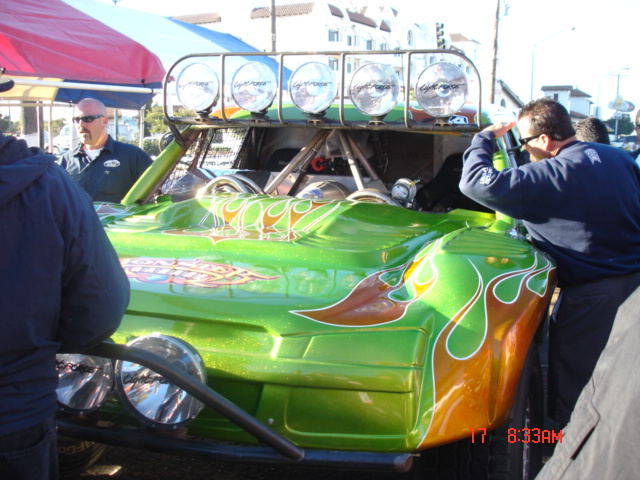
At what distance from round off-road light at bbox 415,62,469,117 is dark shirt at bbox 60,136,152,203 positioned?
2.33 meters

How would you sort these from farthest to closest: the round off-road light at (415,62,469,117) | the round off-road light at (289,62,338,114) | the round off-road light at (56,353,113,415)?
the round off-road light at (289,62,338,114) → the round off-road light at (415,62,469,117) → the round off-road light at (56,353,113,415)

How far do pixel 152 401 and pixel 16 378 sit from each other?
1.69ft

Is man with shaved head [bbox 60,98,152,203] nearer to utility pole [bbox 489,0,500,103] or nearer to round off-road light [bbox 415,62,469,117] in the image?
round off-road light [bbox 415,62,469,117]

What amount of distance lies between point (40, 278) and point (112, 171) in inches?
131

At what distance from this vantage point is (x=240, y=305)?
2.19 metres

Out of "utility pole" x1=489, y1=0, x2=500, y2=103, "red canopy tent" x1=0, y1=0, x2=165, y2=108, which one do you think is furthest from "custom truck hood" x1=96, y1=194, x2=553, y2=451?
"utility pole" x1=489, y1=0, x2=500, y2=103

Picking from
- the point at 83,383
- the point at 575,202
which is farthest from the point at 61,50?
the point at 575,202

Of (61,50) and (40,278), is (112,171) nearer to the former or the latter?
(40,278)

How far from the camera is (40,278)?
4.85 ft

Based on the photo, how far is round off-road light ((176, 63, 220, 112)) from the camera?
3.71 metres

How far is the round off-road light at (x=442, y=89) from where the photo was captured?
3.17m

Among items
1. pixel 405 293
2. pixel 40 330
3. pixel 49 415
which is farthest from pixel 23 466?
pixel 405 293

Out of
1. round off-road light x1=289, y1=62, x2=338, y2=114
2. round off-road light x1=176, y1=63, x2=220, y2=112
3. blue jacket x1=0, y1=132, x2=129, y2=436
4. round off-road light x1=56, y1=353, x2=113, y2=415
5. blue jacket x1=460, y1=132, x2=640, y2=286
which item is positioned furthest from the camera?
round off-road light x1=176, y1=63, x2=220, y2=112

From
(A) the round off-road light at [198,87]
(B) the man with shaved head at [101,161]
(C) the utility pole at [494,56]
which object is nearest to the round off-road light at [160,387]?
(A) the round off-road light at [198,87]
